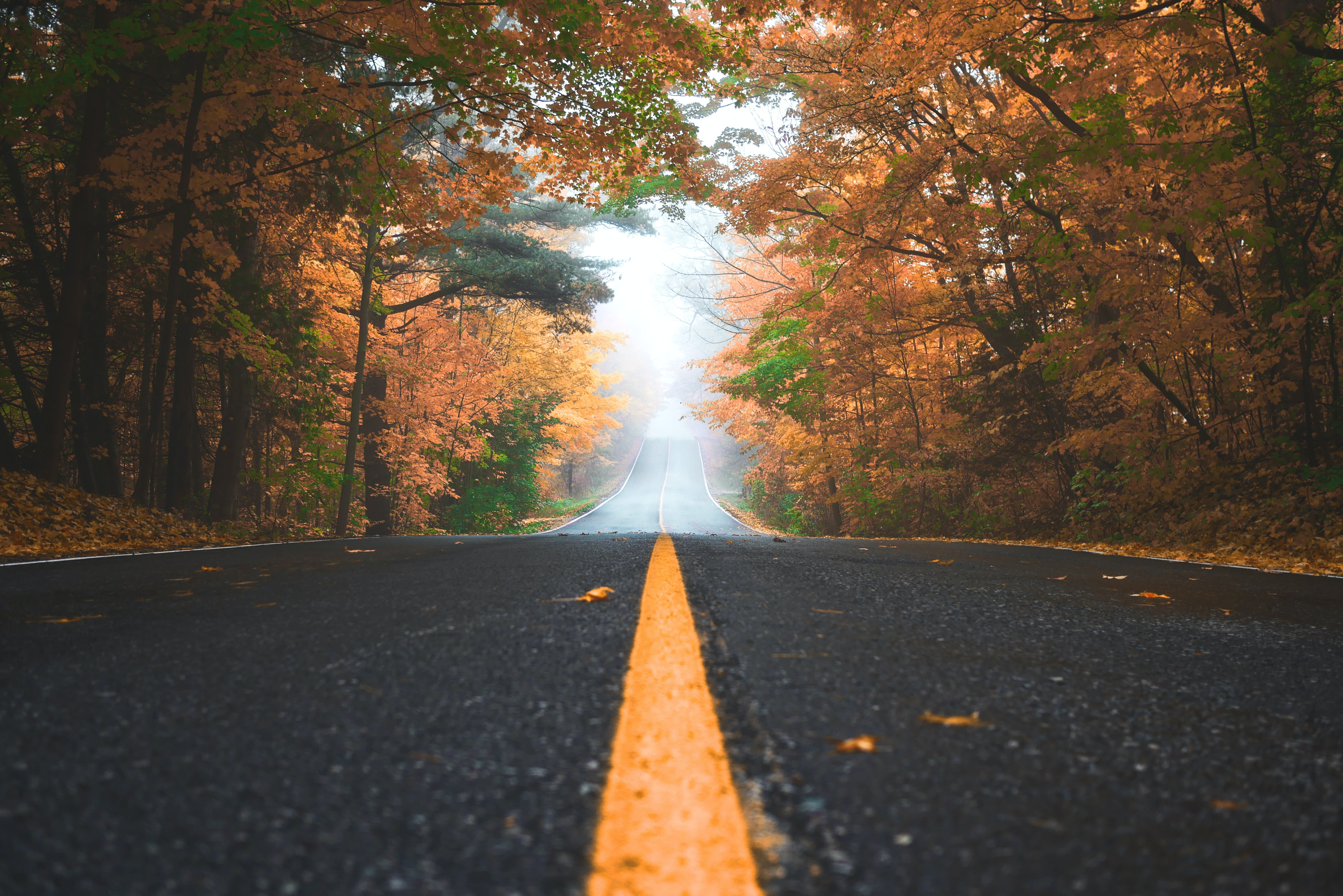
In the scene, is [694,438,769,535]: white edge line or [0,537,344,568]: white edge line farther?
[694,438,769,535]: white edge line

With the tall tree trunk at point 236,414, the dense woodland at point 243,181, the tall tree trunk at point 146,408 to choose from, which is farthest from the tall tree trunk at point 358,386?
the tall tree trunk at point 146,408

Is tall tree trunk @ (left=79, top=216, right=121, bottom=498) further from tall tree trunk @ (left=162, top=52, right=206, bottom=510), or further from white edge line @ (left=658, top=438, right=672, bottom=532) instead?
white edge line @ (left=658, top=438, right=672, bottom=532)

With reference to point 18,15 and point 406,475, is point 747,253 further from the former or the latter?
point 18,15

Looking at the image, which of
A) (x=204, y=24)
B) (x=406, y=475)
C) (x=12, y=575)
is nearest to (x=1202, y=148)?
(x=204, y=24)

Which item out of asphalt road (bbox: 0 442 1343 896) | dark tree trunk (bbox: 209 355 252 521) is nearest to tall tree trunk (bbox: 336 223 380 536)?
dark tree trunk (bbox: 209 355 252 521)

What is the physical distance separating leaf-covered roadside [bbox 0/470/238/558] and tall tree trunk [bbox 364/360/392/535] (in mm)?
9387

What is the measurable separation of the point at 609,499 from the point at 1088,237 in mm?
34733

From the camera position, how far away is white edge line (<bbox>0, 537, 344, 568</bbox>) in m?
4.41

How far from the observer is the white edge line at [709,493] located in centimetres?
2823

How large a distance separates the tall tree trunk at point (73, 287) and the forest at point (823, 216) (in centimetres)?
4

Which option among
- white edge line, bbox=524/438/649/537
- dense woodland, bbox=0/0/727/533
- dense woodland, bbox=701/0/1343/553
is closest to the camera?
dense woodland, bbox=701/0/1343/553

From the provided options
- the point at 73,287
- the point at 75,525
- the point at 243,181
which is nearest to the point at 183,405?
the point at 73,287

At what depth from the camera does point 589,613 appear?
223cm

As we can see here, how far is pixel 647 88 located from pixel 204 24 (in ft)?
17.5
